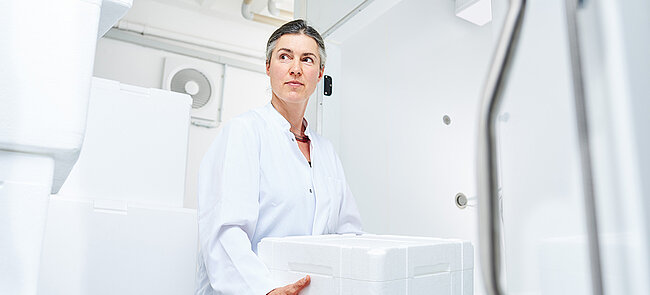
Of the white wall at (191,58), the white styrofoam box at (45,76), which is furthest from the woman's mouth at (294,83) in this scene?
the white wall at (191,58)

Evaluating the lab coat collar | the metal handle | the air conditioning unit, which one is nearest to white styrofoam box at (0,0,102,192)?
the metal handle

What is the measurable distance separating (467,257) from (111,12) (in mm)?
774

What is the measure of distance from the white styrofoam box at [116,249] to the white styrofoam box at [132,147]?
0.35 ft

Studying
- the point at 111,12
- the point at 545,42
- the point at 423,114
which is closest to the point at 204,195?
the point at 111,12

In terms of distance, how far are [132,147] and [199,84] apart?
166 centimetres

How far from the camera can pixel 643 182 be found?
32cm

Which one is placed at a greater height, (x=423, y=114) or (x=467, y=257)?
(x=423, y=114)

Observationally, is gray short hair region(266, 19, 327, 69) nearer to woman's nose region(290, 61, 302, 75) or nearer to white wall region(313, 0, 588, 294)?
woman's nose region(290, 61, 302, 75)

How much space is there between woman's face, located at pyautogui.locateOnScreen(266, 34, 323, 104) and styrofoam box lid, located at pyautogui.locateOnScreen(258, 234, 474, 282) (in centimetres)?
44

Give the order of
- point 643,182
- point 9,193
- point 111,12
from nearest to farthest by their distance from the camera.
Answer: point 643,182
point 9,193
point 111,12

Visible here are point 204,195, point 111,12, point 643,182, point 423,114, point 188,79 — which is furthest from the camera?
point 188,79

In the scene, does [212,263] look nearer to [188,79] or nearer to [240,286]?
[240,286]

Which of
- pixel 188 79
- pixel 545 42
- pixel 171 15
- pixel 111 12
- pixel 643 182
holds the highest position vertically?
pixel 171 15

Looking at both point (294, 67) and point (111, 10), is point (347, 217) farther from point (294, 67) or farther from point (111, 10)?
point (111, 10)
